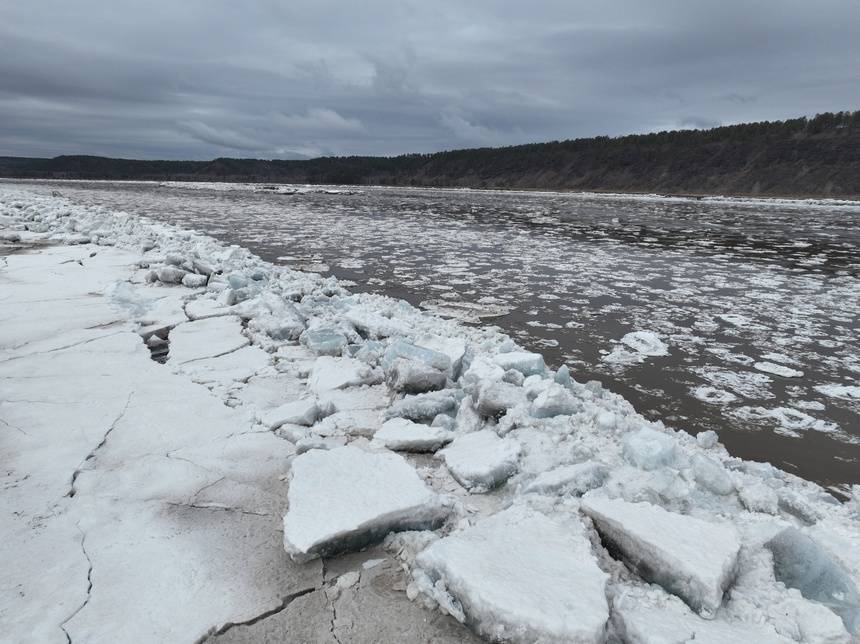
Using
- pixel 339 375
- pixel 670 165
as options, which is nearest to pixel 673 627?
pixel 339 375

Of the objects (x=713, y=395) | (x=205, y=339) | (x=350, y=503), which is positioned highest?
(x=350, y=503)

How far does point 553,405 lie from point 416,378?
74 centimetres

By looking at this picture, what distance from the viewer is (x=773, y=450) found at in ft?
8.33

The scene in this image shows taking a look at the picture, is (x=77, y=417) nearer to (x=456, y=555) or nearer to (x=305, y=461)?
(x=305, y=461)

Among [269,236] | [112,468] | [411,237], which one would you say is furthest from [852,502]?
[269,236]

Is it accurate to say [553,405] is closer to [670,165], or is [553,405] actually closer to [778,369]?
[778,369]

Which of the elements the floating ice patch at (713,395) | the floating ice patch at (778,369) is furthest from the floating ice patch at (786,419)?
the floating ice patch at (778,369)

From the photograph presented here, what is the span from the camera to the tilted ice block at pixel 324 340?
3.32 meters

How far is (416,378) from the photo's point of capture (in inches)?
108

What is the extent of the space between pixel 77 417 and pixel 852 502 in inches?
130

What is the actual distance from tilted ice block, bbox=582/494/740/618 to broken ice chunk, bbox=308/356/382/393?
1511mm

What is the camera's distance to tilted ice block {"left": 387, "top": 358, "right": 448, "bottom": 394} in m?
2.74

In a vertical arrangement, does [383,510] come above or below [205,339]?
above

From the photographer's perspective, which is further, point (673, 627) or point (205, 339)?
point (205, 339)
